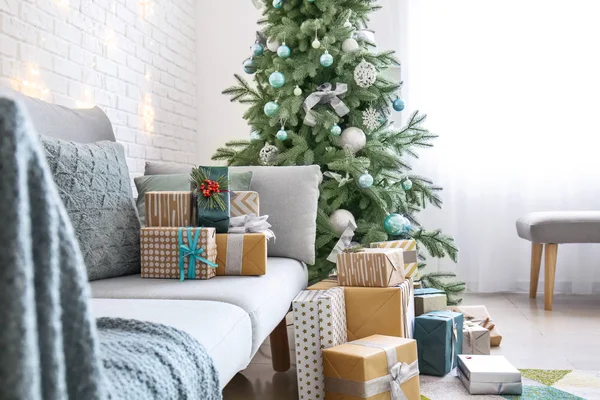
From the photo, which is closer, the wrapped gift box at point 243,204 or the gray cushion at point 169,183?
the wrapped gift box at point 243,204

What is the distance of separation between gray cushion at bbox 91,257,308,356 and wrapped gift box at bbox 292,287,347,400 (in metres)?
0.07

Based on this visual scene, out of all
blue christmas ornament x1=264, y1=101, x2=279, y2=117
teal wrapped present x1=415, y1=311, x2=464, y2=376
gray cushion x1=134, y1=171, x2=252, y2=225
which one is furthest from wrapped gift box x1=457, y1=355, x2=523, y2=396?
blue christmas ornament x1=264, y1=101, x2=279, y2=117

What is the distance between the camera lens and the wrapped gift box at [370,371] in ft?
4.93

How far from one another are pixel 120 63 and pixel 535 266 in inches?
101

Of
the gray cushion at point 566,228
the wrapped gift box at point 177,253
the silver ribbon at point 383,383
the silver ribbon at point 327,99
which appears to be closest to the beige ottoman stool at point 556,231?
the gray cushion at point 566,228

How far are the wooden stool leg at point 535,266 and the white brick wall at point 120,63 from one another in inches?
88.9

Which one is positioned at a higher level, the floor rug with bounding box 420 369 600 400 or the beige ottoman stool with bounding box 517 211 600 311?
the beige ottoman stool with bounding box 517 211 600 311

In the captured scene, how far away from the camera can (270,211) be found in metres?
2.06

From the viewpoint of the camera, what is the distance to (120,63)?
3023mm

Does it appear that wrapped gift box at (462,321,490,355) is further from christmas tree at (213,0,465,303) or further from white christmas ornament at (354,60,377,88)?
white christmas ornament at (354,60,377,88)

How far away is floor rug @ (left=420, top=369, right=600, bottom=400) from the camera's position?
1.73 meters

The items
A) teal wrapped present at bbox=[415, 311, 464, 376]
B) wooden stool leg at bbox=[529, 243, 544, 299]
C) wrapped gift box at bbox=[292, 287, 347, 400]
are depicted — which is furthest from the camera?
wooden stool leg at bbox=[529, 243, 544, 299]

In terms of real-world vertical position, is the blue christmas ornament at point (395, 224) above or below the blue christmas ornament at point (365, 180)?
below

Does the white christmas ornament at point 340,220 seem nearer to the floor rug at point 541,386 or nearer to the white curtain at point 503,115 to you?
the floor rug at point 541,386
